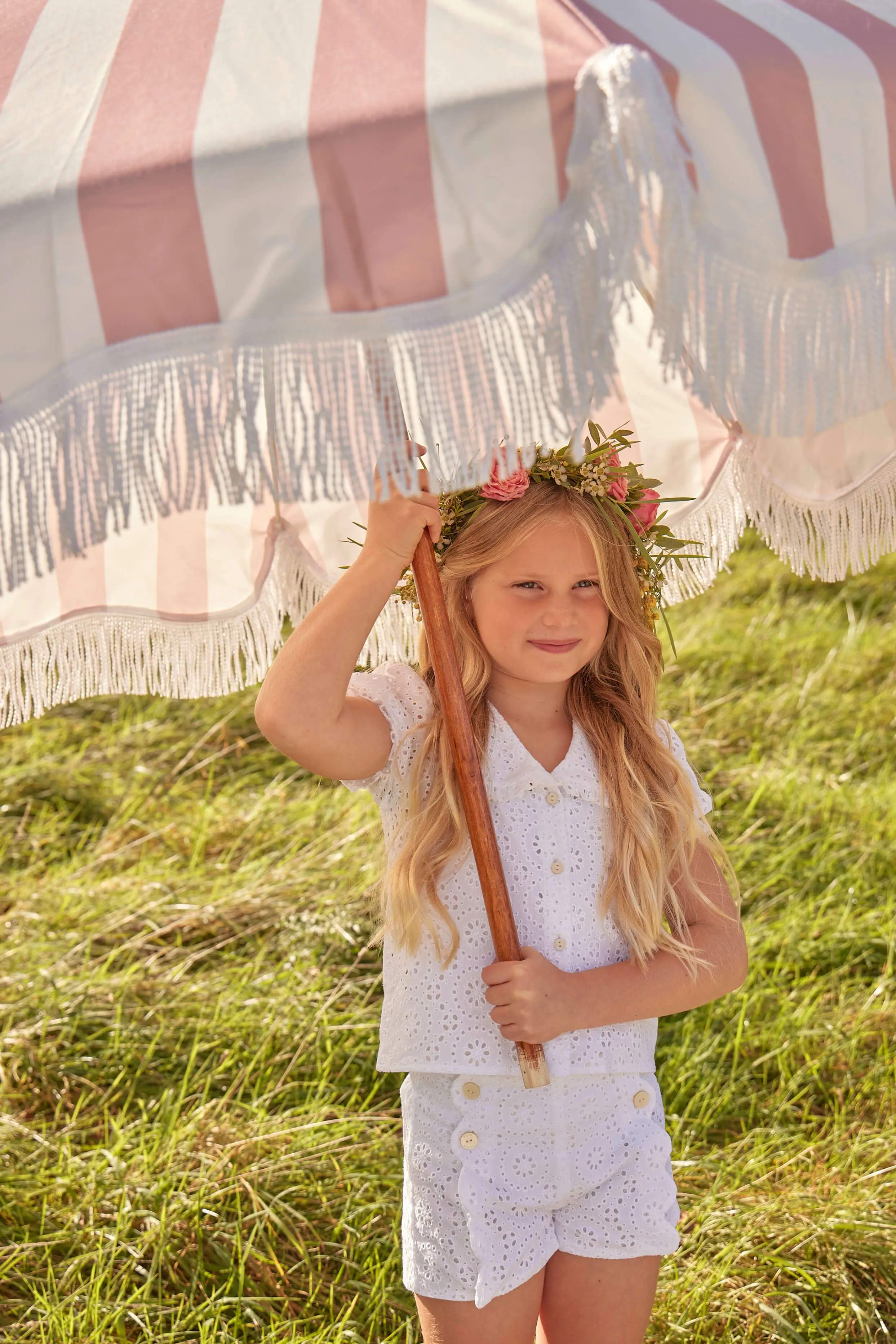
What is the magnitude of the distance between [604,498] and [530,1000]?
82 cm

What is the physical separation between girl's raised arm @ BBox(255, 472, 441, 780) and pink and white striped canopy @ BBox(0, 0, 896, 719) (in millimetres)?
551

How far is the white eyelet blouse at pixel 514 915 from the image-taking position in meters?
2.01

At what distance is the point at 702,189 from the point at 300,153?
379mm

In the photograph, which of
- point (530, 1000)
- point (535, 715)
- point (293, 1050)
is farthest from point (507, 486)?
point (293, 1050)

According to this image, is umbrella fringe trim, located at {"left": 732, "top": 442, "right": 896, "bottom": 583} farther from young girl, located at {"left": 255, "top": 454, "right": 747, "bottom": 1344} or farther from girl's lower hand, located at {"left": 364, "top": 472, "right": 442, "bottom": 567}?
girl's lower hand, located at {"left": 364, "top": 472, "right": 442, "bottom": 567}

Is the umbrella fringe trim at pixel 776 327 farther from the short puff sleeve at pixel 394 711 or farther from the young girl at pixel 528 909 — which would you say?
the short puff sleeve at pixel 394 711

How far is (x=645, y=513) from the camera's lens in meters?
2.20

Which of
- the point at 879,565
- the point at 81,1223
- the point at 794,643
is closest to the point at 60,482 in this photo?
the point at 81,1223

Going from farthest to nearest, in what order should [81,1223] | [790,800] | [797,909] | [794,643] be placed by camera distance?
[794,643] → [790,800] → [797,909] → [81,1223]

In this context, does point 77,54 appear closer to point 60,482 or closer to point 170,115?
point 170,115

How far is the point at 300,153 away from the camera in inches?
47.2

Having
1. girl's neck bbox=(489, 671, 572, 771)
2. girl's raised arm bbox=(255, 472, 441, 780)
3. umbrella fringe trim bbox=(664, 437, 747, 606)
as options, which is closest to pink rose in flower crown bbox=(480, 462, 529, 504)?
girl's raised arm bbox=(255, 472, 441, 780)

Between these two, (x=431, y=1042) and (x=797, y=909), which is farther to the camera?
(x=797, y=909)

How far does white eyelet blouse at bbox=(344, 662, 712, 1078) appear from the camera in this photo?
6.59 ft
